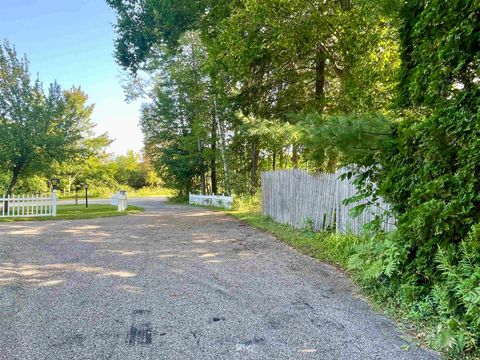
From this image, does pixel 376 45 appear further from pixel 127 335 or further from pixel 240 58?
pixel 127 335

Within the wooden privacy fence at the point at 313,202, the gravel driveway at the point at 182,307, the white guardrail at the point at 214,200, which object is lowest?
the gravel driveway at the point at 182,307

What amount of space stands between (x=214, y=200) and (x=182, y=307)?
1374cm

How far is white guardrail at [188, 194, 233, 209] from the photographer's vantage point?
15.0 metres

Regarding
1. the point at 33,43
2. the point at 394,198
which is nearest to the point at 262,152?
the point at 33,43

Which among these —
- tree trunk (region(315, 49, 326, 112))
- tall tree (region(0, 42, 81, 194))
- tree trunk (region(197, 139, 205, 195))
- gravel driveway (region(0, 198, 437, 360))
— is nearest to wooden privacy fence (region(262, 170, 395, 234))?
gravel driveway (region(0, 198, 437, 360))

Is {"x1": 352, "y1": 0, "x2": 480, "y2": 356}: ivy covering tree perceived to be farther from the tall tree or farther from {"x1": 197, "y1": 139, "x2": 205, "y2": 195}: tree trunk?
{"x1": 197, "y1": 139, "x2": 205, "y2": 195}: tree trunk

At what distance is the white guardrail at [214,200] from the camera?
15011mm

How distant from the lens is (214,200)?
16953 millimetres

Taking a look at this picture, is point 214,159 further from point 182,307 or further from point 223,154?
point 182,307

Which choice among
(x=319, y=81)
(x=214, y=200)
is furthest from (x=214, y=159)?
(x=319, y=81)

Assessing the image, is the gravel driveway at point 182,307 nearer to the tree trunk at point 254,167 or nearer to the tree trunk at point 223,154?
the tree trunk at point 254,167

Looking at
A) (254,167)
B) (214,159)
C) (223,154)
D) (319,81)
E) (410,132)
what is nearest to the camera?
(410,132)

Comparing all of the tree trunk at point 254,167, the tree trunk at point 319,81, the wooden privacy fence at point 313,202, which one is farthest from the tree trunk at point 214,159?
the wooden privacy fence at point 313,202

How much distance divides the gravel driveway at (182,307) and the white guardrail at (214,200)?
900 centimetres
